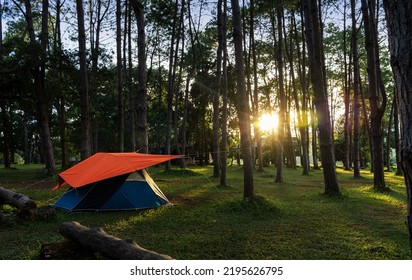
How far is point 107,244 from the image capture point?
503 cm

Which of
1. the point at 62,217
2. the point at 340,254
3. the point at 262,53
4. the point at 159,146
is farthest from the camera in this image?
the point at 159,146

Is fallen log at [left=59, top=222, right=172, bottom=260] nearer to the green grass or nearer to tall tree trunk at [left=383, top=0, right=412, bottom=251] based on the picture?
the green grass

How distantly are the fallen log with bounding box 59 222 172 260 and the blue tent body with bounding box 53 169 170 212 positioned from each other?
12.5 ft

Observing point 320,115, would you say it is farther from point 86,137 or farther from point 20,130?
point 20,130

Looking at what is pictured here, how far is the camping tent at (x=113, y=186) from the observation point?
375 inches

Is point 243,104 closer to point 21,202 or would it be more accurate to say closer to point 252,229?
point 252,229

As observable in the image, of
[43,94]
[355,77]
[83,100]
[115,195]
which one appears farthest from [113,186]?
[355,77]

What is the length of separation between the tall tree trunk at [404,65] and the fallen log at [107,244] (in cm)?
298

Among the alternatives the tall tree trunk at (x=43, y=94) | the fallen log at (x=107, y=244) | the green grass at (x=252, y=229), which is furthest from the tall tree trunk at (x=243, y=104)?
the tall tree trunk at (x=43, y=94)

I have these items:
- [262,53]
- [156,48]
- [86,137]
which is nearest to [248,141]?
[86,137]

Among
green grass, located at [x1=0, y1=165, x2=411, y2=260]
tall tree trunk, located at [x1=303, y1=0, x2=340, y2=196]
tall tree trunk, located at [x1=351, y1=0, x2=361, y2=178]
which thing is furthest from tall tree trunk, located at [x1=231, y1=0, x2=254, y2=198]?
tall tree trunk, located at [x1=351, y1=0, x2=361, y2=178]
